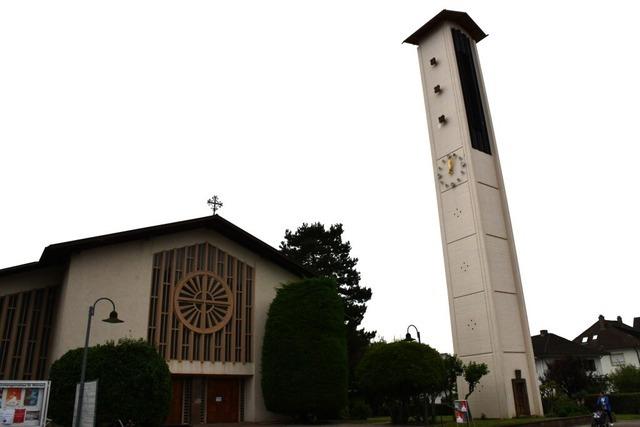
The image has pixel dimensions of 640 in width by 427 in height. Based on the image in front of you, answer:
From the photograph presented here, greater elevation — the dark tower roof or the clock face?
the dark tower roof

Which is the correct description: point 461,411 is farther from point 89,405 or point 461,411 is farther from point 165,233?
point 165,233

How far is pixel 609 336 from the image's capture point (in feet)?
189

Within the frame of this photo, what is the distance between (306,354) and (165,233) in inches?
383

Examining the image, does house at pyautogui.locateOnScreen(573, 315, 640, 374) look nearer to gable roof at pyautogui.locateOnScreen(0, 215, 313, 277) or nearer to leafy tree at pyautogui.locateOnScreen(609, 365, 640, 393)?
leafy tree at pyautogui.locateOnScreen(609, 365, 640, 393)

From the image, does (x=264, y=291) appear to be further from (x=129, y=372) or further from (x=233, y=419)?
(x=129, y=372)

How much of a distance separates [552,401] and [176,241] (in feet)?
79.1

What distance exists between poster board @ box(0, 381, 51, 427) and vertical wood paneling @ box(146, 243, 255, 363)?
867cm

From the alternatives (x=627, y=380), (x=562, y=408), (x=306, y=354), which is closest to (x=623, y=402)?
(x=627, y=380)

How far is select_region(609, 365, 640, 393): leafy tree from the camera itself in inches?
1553

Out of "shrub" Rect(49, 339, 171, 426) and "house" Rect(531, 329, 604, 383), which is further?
"house" Rect(531, 329, 604, 383)

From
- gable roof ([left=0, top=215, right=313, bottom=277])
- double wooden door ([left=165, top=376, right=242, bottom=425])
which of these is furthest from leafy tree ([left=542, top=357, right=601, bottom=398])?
double wooden door ([left=165, top=376, right=242, bottom=425])

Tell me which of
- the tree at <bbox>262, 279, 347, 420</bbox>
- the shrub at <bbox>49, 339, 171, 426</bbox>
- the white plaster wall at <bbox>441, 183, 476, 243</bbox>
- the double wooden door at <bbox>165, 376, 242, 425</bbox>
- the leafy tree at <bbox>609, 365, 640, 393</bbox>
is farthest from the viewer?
the leafy tree at <bbox>609, 365, 640, 393</bbox>

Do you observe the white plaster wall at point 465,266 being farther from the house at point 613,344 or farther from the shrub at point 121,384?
the house at point 613,344

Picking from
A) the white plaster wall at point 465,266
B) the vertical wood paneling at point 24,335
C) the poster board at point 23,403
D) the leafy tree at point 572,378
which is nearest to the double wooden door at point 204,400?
the vertical wood paneling at point 24,335
